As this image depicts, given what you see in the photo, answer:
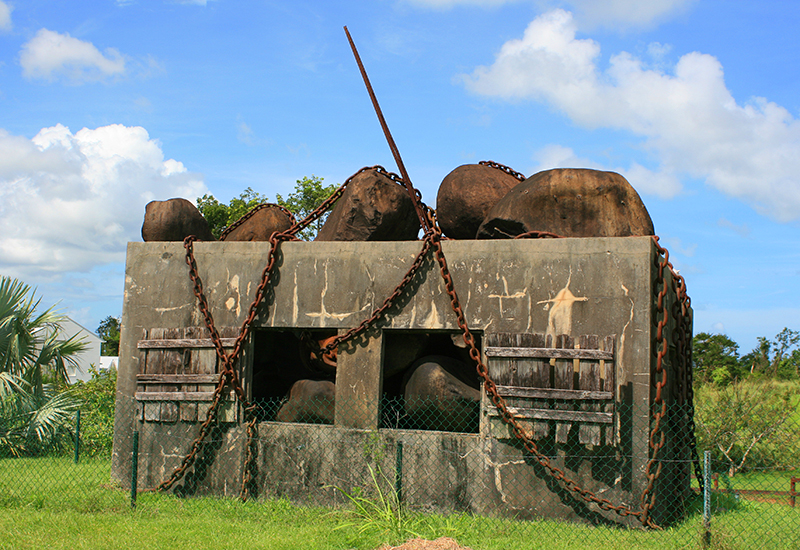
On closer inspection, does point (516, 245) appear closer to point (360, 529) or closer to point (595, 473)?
point (595, 473)

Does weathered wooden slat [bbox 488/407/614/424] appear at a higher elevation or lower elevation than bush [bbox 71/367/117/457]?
higher

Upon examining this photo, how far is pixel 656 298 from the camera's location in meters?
7.03

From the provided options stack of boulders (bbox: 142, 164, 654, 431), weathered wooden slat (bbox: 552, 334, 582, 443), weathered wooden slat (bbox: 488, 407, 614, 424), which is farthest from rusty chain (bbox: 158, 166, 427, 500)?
weathered wooden slat (bbox: 552, 334, 582, 443)

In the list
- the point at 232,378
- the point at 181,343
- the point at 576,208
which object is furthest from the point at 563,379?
the point at 181,343

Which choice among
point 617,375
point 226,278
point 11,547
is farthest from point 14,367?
point 617,375

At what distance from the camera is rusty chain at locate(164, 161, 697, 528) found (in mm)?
6676

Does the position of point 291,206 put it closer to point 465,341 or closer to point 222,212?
point 222,212

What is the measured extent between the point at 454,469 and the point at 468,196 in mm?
3542

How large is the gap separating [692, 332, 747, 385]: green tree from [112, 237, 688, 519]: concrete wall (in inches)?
620

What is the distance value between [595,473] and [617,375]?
973 millimetres

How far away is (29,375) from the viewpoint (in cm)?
1158

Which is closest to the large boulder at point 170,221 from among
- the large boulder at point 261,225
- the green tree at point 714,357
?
the large boulder at point 261,225

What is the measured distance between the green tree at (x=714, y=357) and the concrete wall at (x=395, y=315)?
15.7m

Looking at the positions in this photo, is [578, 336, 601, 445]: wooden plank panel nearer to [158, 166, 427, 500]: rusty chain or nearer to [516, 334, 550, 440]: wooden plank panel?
[516, 334, 550, 440]: wooden plank panel
